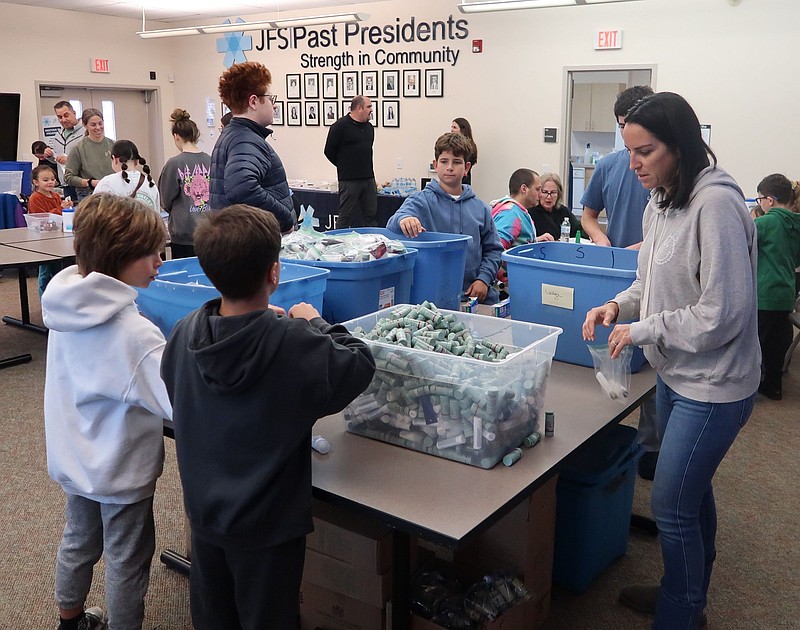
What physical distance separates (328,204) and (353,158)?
1.04m

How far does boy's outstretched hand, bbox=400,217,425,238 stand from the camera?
2.77 m

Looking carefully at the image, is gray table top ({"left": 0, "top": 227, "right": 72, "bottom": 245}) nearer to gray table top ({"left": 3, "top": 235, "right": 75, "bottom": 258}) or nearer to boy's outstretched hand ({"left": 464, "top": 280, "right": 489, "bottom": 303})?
gray table top ({"left": 3, "top": 235, "right": 75, "bottom": 258})

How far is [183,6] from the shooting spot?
9336 millimetres

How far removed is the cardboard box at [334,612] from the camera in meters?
1.90

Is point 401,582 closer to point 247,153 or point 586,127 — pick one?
point 247,153

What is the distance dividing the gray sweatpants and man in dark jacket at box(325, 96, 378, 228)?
6.07 m

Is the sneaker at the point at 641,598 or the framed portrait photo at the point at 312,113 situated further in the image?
the framed portrait photo at the point at 312,113

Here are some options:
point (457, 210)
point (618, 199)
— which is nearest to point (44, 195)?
point (457, 210)

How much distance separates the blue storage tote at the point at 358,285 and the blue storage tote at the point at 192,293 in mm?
95

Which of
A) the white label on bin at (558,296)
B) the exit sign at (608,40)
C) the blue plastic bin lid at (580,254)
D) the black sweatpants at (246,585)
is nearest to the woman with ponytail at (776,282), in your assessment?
the blue plastic bin lid at (580,254)

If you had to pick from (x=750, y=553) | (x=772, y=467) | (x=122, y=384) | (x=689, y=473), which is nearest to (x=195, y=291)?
(x=122, y=384)

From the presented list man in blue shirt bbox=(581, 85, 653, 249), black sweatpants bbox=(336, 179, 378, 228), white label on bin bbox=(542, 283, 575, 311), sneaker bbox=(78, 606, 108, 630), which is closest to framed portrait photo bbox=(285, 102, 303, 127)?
black sweatpants bbox=(336, 179, 378, 228)

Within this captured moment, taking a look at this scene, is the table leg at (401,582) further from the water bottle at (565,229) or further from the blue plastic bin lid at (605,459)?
the water bottle at (565,229)

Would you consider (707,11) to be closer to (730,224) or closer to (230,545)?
(730,224)
